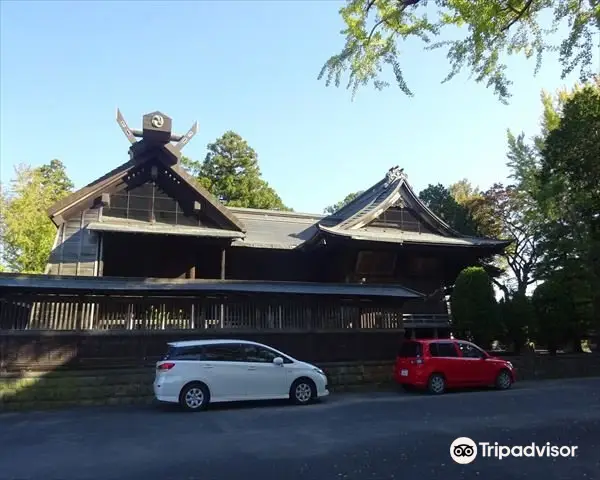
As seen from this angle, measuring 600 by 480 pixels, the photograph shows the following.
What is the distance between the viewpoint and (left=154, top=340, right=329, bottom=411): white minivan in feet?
36.2

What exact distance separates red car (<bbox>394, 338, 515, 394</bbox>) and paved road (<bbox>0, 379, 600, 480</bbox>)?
1731 mm

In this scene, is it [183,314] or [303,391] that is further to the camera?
[183,314]

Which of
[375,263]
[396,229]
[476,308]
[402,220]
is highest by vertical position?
[402,220]

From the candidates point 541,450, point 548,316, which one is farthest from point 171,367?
point 548,316

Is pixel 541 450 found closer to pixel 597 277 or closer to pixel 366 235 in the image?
pixel 366 235

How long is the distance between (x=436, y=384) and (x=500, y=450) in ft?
24.2

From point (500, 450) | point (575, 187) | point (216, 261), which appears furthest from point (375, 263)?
point (500, 450)

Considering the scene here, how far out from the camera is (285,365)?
1199 cm

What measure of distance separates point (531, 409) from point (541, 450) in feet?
13.6

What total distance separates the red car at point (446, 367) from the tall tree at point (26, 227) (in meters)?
25.5

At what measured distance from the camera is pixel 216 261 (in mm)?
20312

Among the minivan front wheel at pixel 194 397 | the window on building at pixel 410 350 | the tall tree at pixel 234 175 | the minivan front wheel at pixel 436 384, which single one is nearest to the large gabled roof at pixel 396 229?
the window on building at pixel 410 350

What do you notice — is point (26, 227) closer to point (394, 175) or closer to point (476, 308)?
point (394, 175)

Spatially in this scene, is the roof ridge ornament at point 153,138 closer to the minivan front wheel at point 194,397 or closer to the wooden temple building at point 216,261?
the wooden temple building at point 216,261
